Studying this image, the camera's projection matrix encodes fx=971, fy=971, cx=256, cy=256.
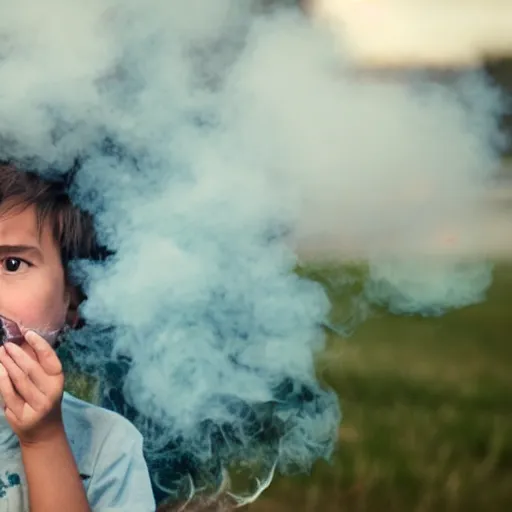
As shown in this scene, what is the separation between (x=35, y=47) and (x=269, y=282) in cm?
48

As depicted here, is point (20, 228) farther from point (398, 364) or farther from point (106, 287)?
point (398, 364)

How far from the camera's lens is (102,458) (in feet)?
4.70

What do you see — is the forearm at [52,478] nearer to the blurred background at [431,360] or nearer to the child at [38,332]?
the child at [38,332]

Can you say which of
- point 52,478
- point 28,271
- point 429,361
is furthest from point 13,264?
point 429,361

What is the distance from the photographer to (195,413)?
1420mm

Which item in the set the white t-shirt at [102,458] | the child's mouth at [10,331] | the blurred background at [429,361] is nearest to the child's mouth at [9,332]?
the child's mouth at [10,331]

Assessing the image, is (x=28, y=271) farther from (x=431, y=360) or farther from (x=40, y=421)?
(x=431, y=360)

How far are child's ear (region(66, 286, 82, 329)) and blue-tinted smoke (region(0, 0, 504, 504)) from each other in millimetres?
13

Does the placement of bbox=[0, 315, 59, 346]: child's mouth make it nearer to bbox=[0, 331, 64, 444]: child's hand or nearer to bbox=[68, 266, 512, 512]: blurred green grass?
bbox=[0, 331, 64, 444]: child's hand

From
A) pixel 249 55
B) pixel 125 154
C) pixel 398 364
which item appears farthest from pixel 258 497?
pixel 249 55

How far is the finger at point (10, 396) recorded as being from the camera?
1.39 m

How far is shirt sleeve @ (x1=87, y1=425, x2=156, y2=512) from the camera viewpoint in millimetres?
1428

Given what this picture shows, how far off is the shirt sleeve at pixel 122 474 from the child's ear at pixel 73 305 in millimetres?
173

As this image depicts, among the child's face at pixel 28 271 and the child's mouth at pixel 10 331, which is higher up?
the child's face at pixel 28 271
